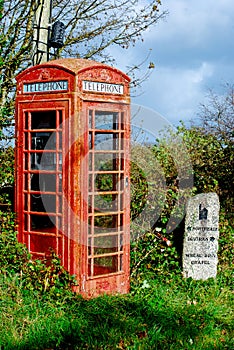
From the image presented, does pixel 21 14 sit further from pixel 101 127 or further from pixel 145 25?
pixel 101 127

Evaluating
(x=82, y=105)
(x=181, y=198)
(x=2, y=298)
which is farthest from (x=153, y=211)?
(x=2, y=298)

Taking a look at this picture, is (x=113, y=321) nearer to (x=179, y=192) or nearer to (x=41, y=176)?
(x=41, y=176)

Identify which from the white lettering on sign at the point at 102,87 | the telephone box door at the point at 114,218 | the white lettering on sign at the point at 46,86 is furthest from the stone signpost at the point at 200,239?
the white lettering on sign at the point at 46,86

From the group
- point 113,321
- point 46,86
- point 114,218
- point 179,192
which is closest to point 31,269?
point 114,218

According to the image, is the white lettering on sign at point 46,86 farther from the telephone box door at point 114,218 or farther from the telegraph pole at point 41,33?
the telegraph pole at point 41,33

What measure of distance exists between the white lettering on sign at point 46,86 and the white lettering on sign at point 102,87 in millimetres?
Answer: 242

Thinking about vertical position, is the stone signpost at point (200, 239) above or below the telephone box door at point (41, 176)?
below

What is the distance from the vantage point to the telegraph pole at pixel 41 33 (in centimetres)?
882

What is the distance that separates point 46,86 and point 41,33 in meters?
2.66

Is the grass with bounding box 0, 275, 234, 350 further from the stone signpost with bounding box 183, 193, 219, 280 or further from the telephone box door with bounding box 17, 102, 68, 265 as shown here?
the stone signpost with bounding box 183, 193, 219, 280

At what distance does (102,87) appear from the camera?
6.56 meters

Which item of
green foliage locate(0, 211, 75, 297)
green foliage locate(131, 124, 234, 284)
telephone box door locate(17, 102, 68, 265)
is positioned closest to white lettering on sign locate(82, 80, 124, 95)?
telephone box door locate(17, 102, 68, 265)

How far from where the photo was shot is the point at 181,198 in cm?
876

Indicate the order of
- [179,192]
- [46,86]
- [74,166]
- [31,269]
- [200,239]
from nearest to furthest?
[74,166] → [31,269] → [46,86] → [200,239] → [179,192]
